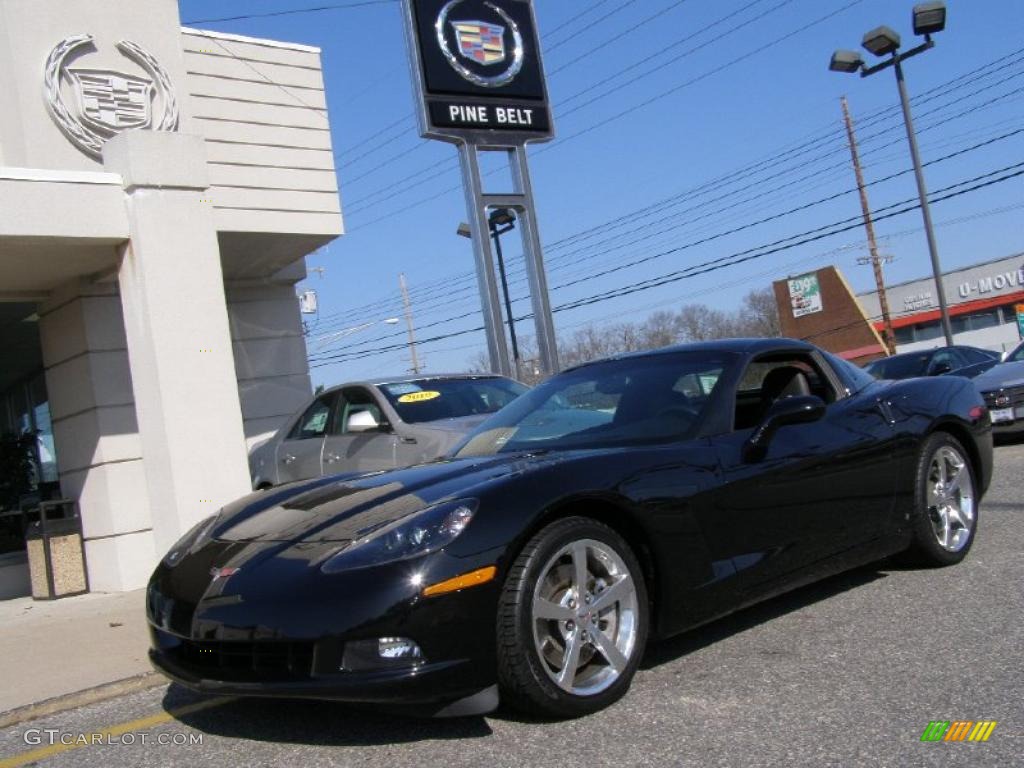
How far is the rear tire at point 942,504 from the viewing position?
507cm

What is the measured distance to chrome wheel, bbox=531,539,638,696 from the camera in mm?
3387

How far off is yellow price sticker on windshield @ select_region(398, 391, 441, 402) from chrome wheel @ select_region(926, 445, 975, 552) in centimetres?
418

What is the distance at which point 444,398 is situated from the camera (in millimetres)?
8273

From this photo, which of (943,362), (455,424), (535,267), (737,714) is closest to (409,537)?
(737,714)

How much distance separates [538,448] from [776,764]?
181 cm

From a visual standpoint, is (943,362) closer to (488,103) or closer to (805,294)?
(488,103)

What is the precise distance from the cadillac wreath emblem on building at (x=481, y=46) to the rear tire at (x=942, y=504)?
8.63 meters

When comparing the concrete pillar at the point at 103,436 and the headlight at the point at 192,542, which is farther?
the concrete pillar at the point at 103,436

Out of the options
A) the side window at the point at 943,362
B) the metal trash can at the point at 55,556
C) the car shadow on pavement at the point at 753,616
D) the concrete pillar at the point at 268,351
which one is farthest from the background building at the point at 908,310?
the car shadow on pavement at the point at 753,616

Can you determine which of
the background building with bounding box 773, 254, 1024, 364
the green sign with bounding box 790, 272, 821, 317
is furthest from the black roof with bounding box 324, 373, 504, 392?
the green sign with bounding box 790, 272, 821, 317

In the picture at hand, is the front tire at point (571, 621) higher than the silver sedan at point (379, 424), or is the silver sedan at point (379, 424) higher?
the silver sedan at point (379, 424)

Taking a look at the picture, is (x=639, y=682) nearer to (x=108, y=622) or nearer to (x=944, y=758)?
(x=944, y=758)

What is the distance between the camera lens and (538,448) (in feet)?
14.3

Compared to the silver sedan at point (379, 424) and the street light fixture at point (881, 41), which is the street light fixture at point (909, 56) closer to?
the street light fixture at point (881, 41)
